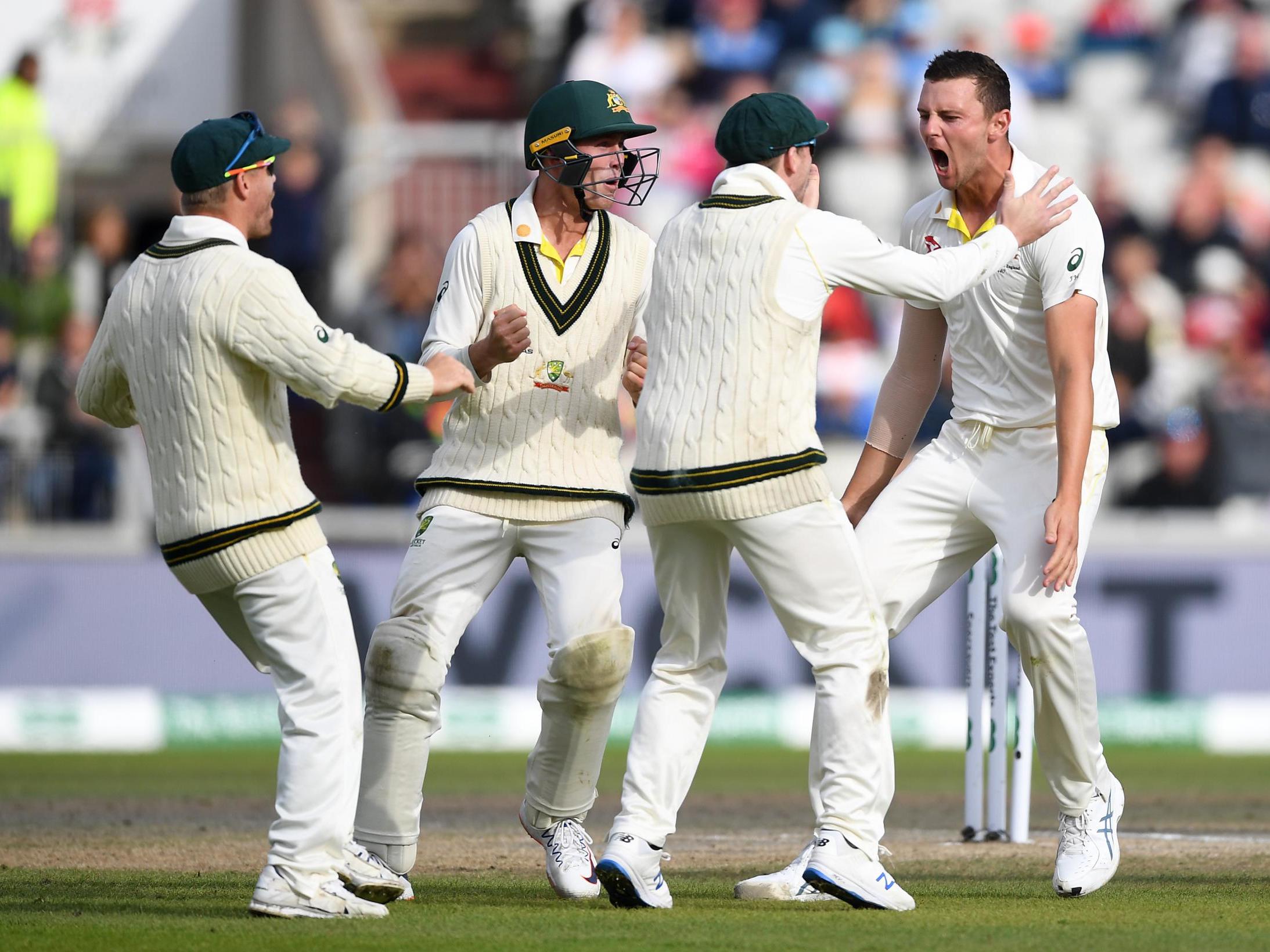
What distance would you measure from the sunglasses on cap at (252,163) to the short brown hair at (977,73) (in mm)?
1940

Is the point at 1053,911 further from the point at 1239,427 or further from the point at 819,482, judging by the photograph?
the point at 1239,427

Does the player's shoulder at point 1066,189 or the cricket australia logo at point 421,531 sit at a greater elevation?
the player's shoulder at point 1066,189

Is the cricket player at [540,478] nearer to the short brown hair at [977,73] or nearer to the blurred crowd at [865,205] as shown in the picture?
the short brown hair at [977,73]

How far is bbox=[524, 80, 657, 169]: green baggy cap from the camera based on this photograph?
19.9 ft

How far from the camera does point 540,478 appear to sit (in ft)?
19.8

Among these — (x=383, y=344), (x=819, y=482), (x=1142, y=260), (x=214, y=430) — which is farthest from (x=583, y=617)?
(x=1142, y=260)

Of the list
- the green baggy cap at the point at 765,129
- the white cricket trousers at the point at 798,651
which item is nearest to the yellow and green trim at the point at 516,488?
the white cricket trousers at the point at 798,651

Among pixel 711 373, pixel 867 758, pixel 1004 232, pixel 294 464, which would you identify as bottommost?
pixel 867 758

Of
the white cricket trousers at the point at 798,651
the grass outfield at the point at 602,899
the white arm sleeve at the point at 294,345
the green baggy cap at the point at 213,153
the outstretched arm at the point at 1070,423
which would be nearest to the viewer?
→ the grass outfield at the point at 602,899

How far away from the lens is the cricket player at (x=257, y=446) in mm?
5301

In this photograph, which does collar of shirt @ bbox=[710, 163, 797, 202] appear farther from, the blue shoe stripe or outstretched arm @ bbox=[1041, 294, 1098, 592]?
the blue shoe stripe

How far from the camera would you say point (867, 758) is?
5.53 m

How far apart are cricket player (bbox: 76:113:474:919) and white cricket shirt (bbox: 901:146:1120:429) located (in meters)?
1.73

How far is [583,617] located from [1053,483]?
4.80 ft
